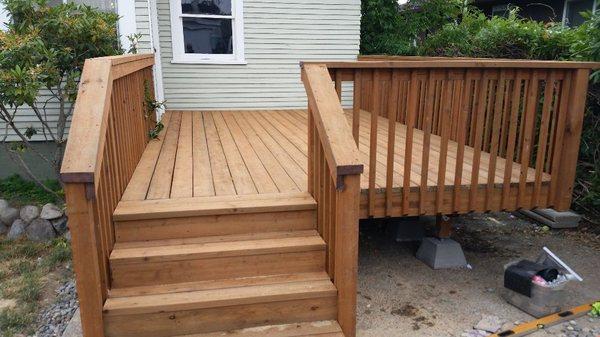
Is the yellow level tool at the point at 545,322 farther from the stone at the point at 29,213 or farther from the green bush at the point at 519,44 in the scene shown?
the stone at the point at 29,213

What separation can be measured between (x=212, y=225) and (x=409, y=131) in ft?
4.59

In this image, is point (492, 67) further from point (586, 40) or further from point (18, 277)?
point (18, 277)

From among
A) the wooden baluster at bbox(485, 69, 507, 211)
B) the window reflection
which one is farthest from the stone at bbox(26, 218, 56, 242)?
the wooden baluster at bbox(485, 69, 507, 211)

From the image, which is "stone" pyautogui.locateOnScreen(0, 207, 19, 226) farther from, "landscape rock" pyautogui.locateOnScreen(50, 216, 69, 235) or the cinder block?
the cinder block

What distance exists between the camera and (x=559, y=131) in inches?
134

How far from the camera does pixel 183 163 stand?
13.1ft

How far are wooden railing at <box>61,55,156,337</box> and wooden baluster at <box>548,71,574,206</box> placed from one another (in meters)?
2.98

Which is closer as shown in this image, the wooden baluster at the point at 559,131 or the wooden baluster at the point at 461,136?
the wooden baluster at the point at 461,136

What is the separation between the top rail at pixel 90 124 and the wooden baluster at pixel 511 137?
8.51 feet

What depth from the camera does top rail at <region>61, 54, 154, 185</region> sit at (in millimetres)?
2150

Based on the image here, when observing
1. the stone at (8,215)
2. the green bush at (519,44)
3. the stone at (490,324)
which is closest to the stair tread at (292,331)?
the stone at (490,324)

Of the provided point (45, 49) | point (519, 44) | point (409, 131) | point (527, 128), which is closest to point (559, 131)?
point (527, 128)

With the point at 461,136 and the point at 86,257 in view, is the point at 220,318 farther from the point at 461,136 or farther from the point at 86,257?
the point at 461,136

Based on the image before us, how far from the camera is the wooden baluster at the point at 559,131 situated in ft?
10.9
